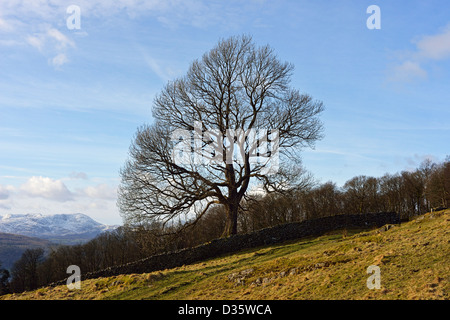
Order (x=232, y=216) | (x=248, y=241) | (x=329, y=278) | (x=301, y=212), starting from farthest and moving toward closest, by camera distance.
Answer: (x=301, y=212) → (x=232, y=216) → (x=248, y=241) → (x=329, y=278)

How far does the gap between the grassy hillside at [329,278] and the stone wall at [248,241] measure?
17.8 ft

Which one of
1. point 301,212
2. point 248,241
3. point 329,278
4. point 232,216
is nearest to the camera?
point 329,278

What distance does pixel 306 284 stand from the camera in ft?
31.6

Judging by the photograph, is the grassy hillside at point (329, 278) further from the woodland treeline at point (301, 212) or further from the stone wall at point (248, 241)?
the woodland treeline at point (301, 212)

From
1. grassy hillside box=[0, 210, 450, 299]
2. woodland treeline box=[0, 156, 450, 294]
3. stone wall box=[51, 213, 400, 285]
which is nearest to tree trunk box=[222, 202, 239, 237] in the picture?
stone wall box=[51, 213, 400, 285]

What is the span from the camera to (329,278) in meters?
9.63

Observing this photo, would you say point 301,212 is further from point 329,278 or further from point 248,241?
point 329,278

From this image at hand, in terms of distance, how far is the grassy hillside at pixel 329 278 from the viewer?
27.1 ft

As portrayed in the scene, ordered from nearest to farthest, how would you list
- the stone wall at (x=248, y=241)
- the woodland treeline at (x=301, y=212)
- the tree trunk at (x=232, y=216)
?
the stone wall at (x=248, y=241) → the tree trunk at (x=232, y=216) → the woodland treeline at (x=301, y=212)

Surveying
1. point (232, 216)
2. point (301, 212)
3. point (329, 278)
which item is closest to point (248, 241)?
point (232, 216)

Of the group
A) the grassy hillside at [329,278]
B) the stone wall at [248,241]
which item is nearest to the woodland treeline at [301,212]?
the stone wall at [248,241]

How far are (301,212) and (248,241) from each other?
1565 inches

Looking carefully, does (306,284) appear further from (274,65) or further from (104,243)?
(104,243)

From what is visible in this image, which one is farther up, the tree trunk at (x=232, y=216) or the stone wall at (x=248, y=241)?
the tree trunk at (x=232, y=216)
